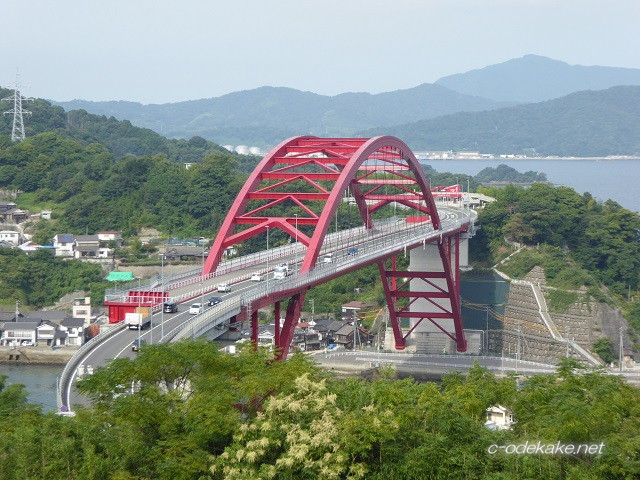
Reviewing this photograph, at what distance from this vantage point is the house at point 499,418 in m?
21.4

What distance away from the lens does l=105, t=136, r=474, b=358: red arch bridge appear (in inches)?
1185

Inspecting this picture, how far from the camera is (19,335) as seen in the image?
55188 millimetres

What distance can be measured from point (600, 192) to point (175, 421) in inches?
6097

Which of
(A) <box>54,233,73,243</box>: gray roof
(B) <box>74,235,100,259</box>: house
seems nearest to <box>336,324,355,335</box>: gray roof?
(B) <box>74,235,100,259</box>: house

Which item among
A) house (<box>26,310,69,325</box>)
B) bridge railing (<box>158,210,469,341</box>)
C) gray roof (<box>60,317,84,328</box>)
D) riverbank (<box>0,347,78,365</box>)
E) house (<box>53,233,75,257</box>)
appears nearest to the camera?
bridge railing (<box>158,210,469,341</box>)

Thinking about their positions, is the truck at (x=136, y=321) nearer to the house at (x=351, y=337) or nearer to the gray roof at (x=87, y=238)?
the house at (x=351, y=337)

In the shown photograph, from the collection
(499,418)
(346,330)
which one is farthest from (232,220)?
(346,330)

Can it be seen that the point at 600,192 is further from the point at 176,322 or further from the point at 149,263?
the point at 176,322

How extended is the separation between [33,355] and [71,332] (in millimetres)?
2418

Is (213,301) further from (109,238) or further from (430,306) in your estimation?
(109,238)

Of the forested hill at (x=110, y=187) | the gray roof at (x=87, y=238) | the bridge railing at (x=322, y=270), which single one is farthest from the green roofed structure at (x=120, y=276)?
the bridge railing at (x=322, y=270)

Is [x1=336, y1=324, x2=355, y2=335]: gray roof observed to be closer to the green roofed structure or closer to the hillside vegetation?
the green roofed structure

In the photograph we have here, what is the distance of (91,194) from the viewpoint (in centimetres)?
7625

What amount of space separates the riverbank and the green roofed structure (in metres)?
10.1
